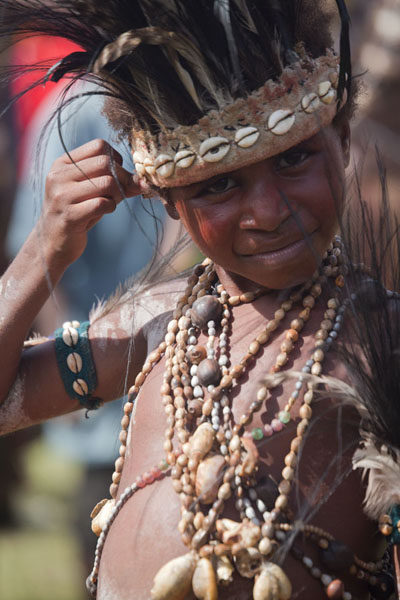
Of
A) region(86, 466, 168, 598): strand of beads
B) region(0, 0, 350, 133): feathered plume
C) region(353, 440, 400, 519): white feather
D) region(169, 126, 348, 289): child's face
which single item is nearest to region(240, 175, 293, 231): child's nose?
region(169, 126, 348, 289): child's face

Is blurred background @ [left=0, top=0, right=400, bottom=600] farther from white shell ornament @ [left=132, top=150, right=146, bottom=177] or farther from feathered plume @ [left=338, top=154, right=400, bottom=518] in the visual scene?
feathered plume @ [left=338, top=154, right=400, bottom=518]

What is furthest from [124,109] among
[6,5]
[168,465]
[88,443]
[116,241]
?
[88,443]

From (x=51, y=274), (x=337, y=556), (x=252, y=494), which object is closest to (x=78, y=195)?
(x=51, y=274)

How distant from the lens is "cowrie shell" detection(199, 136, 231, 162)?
5.67 feet

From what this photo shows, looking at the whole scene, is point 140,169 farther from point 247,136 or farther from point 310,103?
point 310,103

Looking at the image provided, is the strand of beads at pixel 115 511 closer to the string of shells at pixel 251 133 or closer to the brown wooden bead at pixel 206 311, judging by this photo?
the brown wooden bead at pixel 206 311

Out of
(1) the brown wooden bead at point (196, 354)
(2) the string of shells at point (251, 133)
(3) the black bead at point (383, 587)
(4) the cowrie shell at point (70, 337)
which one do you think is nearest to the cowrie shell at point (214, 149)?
(2) the string of shells at point (251, 133)

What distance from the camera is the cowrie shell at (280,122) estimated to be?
1707 millimetres

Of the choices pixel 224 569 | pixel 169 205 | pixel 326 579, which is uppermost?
pixel 169 205

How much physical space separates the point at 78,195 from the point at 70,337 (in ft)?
1.50

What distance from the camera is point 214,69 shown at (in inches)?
Answer: 68.3

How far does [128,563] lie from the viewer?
1851 millimetres

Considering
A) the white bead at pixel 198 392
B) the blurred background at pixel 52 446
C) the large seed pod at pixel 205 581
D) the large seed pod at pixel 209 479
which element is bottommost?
the blurred background at pixel 52 446

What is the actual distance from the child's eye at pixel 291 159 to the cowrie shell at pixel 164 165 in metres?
0.25
